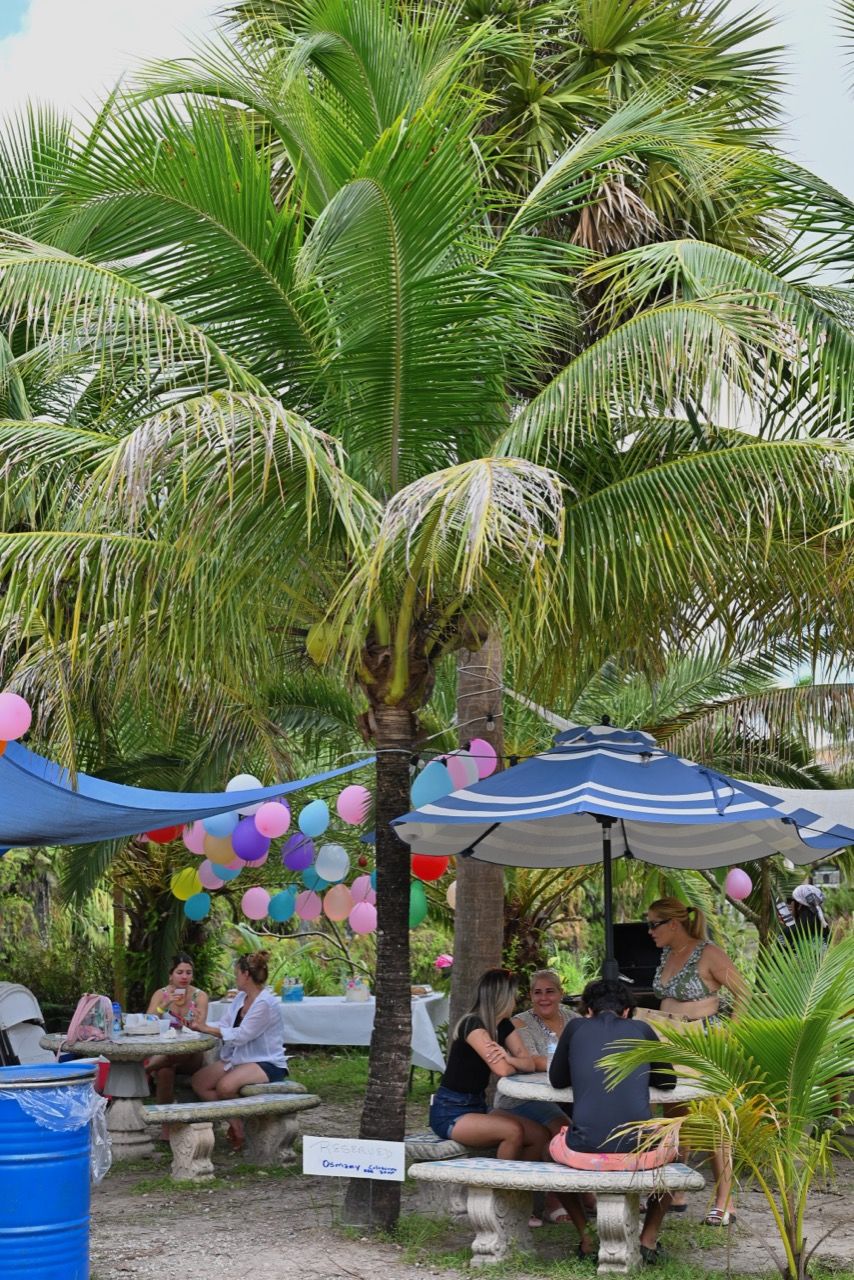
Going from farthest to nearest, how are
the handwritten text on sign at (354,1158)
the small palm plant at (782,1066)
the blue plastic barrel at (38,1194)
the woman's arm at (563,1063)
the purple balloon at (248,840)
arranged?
the purple balloon at (248,840)
the handwritten text on sign at (354,1158)
the woman's arm at (563,1063)
the blue plastic barrel at (38,1194)
the small palm plant at (782,1066)

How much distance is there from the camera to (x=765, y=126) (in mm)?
10445

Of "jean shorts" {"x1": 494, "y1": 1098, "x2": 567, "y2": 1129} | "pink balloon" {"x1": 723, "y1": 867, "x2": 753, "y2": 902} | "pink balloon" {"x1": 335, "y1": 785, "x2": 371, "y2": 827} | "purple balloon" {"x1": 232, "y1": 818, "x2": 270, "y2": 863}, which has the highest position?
"pink balloon" {"x1": 335, "y1": 785, "x2": 371, "y2": 827}

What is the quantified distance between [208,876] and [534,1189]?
5.31 meters

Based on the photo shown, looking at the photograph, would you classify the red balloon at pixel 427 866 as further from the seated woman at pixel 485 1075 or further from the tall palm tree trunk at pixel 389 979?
the seated woman at pixel 485 1075

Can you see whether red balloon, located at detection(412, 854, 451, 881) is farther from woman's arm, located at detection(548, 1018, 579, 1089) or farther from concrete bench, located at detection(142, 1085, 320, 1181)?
woman's arm, located at detection(548, 1018, 579, 1089)

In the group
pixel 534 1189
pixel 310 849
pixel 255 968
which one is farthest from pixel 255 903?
pixel 534 1189

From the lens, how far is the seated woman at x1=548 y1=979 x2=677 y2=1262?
5668 mm

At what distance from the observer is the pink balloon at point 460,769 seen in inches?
327

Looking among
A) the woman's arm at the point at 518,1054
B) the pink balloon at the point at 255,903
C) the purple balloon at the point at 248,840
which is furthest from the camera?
the pink balloon at the point at 255,903

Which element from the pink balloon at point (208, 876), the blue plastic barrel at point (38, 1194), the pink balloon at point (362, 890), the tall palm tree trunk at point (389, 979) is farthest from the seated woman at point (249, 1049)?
the blue plastic barrel at point (38, 1194)

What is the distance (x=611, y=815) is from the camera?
613 cm

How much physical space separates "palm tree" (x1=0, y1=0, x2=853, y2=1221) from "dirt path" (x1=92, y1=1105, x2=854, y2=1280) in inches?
16.6

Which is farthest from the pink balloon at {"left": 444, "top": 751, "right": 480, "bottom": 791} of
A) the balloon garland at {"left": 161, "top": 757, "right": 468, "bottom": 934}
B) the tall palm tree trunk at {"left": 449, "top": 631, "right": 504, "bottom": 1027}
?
the tall palm tree trunk at {"left": 449, "top": 631, "right": 504, "bottom": 1027}

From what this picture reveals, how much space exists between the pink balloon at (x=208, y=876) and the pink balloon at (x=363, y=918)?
1237mm
